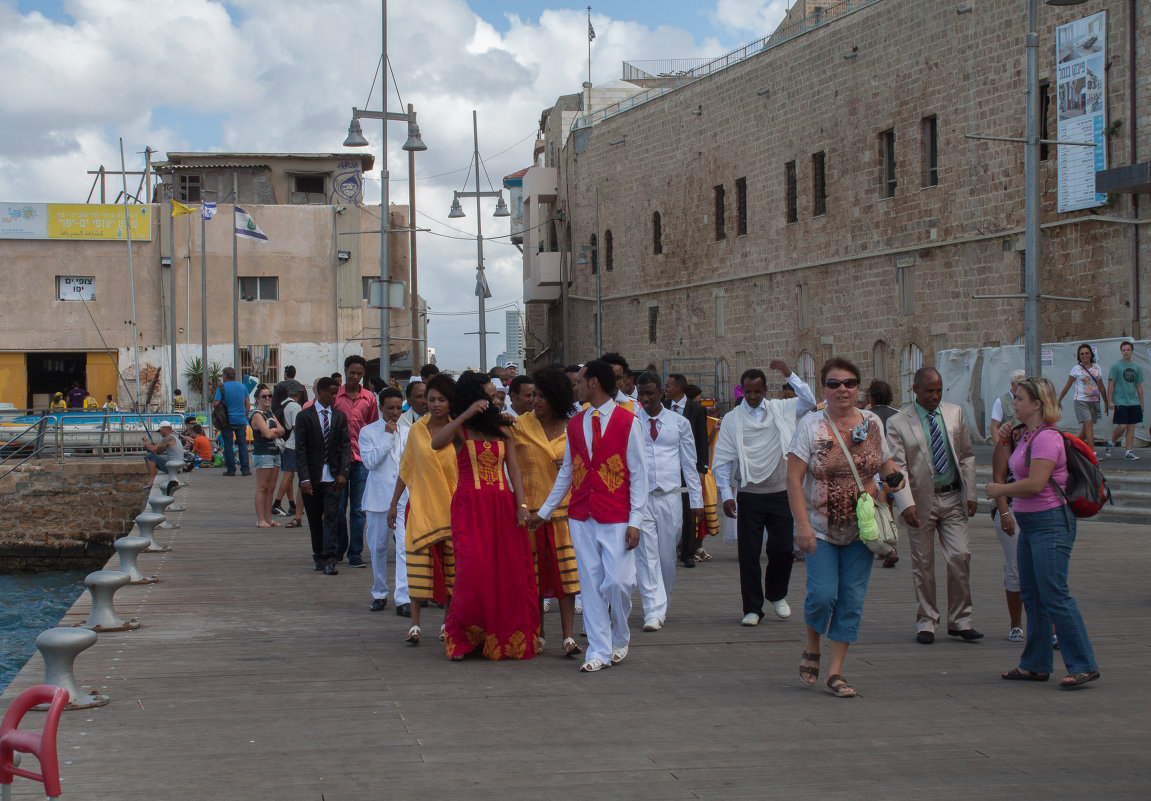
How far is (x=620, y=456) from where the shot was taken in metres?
7.43

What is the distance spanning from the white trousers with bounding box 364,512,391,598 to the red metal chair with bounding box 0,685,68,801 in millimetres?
5483

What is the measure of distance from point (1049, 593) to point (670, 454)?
353 centimetres

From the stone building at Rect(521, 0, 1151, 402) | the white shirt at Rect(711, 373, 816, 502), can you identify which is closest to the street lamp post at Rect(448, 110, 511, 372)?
the stone building at Rect(521, 0, 1151, 402)

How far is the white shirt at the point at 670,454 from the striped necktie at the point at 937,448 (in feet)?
6.71

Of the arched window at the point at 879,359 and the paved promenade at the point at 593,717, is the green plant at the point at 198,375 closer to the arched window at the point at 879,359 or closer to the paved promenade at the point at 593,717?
the arched window at the point at 879,359

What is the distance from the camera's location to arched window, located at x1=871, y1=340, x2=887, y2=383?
31719mm

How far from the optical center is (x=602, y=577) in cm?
739

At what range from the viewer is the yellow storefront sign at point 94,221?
43.3m

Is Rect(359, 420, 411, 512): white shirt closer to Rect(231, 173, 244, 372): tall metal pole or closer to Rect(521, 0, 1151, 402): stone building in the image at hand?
Rect(521, 0, 1151, 402): stone building

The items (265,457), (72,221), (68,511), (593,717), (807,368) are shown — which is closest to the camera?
(593,717)

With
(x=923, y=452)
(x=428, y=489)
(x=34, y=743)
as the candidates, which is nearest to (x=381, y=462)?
(x=428, y=489)

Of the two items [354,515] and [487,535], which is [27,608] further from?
[487,535]

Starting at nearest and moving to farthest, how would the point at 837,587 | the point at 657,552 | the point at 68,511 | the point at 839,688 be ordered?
the point at 839,688 < the point at 837,587 < the point at 657,552 < the point at 68,511

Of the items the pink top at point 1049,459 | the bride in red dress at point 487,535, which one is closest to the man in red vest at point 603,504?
the bride in red dress at point 487,535
